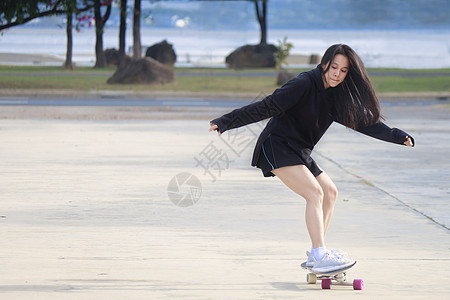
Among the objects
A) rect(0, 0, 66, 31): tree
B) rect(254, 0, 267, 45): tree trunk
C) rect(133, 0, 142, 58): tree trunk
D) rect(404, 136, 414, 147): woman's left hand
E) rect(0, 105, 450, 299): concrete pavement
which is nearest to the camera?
rect(0, 105, 450, 299): concrete pavement

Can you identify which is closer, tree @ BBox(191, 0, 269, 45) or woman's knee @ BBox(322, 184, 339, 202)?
woman's knee @ BBox(322, 184, 339, 202)

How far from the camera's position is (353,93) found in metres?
6.64

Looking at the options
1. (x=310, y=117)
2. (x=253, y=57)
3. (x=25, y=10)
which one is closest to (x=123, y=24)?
(x=25, y=10)

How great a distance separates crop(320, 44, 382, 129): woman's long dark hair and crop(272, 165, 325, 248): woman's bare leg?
1.49 feet

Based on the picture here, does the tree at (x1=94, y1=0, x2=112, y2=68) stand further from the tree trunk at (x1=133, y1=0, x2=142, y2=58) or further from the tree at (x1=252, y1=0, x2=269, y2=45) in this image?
the tree at (x1=252, y1=0, x2=269, y2=45)

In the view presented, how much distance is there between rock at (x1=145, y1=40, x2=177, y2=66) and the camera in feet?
178

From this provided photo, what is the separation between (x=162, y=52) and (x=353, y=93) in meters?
48.5

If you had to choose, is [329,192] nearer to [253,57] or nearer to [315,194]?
[315,194]

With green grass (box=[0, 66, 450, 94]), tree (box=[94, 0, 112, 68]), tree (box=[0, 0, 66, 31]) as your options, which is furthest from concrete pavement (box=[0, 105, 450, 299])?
tree (box=[94, 0, 112, 68])

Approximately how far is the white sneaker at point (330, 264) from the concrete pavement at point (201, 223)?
14 cm

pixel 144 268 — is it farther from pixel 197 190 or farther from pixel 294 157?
pixel 197 190

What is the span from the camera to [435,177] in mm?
11820

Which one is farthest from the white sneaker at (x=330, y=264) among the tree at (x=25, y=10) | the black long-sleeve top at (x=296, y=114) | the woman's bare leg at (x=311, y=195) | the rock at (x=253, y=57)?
the rock at (x=253, y=57)

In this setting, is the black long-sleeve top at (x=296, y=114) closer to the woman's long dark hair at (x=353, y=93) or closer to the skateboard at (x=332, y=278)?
the woman's long dark hair at (x=353, y=93)
